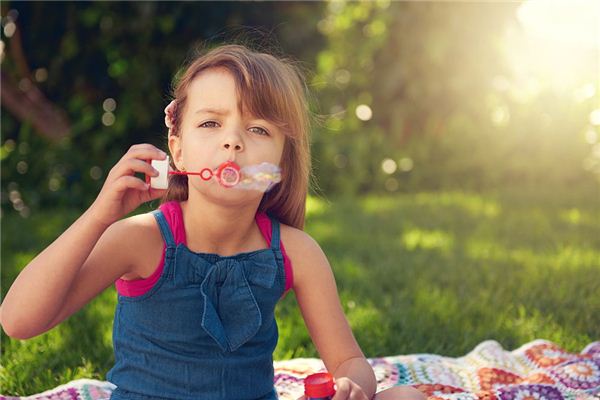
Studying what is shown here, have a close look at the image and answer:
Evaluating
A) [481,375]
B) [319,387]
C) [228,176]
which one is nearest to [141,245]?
[228,176]

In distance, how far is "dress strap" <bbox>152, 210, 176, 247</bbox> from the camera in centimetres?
183

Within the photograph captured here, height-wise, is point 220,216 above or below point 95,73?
below

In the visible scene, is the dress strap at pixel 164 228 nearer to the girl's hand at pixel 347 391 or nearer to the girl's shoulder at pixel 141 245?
the girl's shoulder at pixel 141 245

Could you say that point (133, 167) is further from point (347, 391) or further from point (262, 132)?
point (347, 391)

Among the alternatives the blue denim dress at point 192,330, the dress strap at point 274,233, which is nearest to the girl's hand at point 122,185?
the blue denim dress at point 192,330

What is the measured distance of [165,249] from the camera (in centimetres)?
182

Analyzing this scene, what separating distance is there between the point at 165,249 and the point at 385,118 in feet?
15.3

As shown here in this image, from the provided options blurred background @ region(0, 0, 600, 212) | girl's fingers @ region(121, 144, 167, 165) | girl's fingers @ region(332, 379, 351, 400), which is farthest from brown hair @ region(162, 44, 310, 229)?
blurred background @ region(0, 0, 600, 212)

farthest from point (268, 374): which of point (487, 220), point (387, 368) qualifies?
A: point (487, 220)

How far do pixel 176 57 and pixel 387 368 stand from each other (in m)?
3.78

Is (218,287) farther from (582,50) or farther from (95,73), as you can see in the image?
(582,50)

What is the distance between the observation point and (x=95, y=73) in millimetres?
5727

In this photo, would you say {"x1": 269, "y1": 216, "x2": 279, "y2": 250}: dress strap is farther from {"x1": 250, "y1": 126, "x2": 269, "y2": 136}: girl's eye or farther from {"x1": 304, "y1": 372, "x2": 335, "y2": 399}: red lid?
{"x1": 304, "y1": 372, "x2": 335, "y2": 399}: red lid

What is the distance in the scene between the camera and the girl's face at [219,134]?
171 cm
